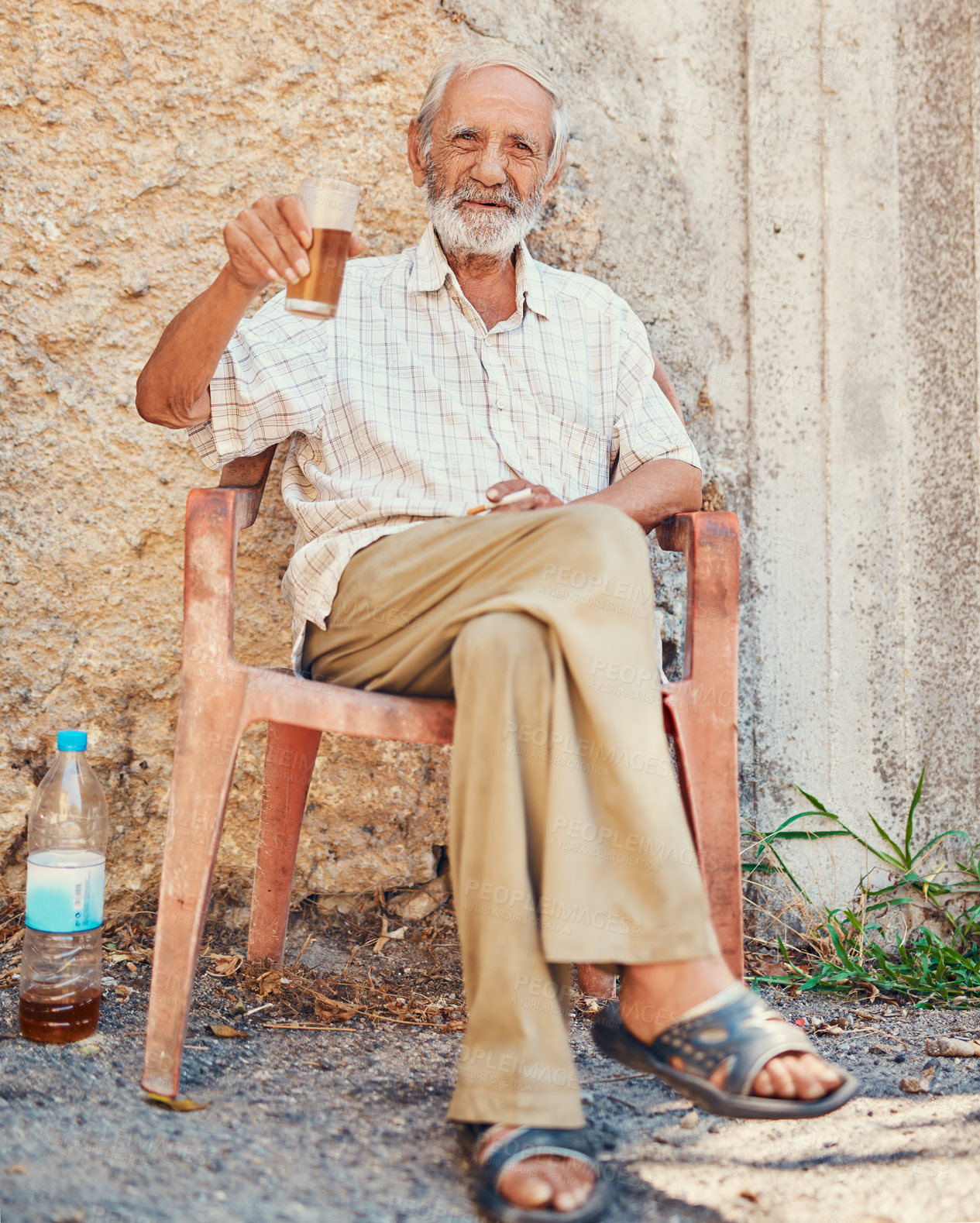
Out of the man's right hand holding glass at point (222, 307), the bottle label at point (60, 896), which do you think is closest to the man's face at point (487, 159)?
the man's right hand holding glass at point (222, 307)

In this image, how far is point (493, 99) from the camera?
216cm

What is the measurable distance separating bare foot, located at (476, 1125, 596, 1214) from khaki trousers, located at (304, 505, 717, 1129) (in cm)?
4

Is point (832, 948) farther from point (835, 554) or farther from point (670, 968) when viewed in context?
point (670, 968)

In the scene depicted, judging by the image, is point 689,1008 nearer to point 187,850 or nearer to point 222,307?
point 187,850

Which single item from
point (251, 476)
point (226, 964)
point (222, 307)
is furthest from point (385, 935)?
point (222, 307)

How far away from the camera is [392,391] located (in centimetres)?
206

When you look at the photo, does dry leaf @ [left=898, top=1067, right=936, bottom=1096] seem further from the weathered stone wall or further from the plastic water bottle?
the plastic water bottle

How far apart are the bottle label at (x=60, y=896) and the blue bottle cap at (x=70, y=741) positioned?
188 millimetres

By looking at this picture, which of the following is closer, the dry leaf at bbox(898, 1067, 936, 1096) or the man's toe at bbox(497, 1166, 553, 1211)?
the man's toe at bbox(497, 1166, 553, 1211)

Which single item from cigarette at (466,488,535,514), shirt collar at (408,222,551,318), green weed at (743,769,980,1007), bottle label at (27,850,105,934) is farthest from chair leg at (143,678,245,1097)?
green weed at (743,769,980,1007)

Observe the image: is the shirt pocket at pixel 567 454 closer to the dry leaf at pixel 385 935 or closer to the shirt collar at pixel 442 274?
the shirt collar at pixel 442 274

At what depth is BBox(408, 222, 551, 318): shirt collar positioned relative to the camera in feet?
7.06

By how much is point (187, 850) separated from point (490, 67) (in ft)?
5.48

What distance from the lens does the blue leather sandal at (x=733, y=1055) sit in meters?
1.30
